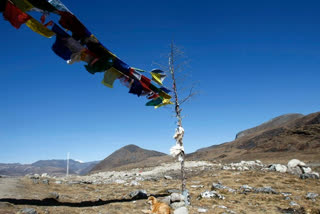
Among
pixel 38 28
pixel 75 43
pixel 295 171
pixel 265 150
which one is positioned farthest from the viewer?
pixel 265 150

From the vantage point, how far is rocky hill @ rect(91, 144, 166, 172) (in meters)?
89.2

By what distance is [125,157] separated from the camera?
3713 inches

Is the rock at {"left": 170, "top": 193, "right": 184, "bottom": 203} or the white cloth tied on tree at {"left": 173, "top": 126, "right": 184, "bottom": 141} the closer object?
the rock at {"left": 170, "top": 193, "right": 184, "bottom": 203}

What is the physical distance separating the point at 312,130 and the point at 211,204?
62.9 metres

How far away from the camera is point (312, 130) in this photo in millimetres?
59375

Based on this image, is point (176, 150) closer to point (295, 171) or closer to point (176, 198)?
point (176, 198)

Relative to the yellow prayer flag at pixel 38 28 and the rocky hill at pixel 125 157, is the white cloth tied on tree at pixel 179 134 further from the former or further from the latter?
the rocky hill at pixel 125 157

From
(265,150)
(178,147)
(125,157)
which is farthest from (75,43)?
(125,157)

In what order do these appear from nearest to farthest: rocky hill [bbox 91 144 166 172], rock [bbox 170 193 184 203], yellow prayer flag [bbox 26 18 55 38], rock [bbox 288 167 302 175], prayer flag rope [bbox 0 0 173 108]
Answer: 1. prayer flag rope [bbox 0 0 173 108]
2. yellow prayer flag [bbox 26 18 55 38]
3. rock [bbox 170 193 184 203]
4. rock [bbox 288 167 302 175]
5. rocky hill [bbox 91 144 166 172]

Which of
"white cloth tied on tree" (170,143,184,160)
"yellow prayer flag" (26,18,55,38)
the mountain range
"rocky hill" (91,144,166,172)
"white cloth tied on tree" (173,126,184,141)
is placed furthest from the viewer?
"rocky hill" (91,144,166,172)

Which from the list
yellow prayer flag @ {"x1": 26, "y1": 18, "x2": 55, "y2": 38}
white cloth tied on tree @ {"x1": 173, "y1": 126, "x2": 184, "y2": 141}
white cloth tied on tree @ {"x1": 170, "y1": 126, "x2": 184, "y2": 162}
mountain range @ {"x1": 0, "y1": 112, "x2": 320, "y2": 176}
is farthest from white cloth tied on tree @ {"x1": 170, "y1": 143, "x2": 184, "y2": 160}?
mountain range @ {"x1": 0, "y1": 112, "x2": 320, "y2": 176}

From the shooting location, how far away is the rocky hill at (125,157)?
293ft

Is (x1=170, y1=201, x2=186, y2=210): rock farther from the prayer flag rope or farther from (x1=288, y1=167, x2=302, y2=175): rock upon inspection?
(x1=288, y1=167, x2=302, y2=175): rock

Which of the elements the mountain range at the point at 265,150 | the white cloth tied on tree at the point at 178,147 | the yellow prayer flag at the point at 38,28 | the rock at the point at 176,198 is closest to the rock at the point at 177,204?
the rock at the point at 176,198
